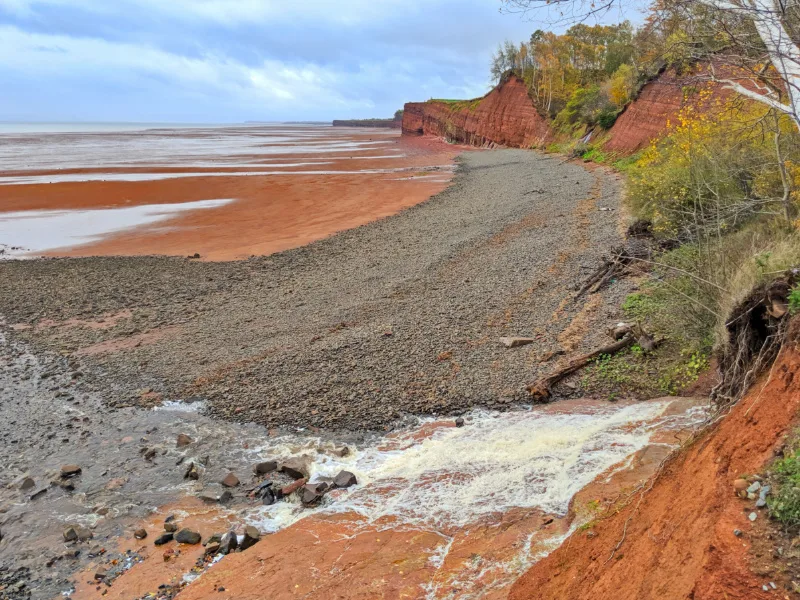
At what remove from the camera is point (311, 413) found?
319 inches

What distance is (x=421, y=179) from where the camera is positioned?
36.3 meters

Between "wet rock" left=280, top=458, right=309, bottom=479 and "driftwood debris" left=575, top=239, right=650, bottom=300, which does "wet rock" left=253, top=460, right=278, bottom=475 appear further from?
"driftwood debris" left=575, top=239, right=650, bottom=300

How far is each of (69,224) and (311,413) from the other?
20822mm

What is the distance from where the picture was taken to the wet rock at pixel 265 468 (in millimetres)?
6812

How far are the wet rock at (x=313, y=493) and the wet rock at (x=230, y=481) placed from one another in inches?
35.5

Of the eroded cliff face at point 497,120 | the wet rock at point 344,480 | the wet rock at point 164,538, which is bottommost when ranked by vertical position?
the wet rock at point 164,538

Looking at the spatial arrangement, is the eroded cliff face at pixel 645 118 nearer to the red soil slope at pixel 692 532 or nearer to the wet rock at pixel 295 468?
the red soil slope at pixel 692 532

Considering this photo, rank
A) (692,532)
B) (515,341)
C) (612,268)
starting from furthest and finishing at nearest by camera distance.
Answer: (612,268) → (515,341) → (692,532)

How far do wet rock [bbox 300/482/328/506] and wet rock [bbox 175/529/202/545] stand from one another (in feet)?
3.68

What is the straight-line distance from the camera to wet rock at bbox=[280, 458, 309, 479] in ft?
22.0

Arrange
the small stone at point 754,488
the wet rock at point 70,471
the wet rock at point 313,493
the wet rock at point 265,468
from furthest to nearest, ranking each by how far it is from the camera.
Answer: the wet rock at point 70,471
the wet rock at point 265,468
the wet rock at point 313,493
the small stone at point 754,488

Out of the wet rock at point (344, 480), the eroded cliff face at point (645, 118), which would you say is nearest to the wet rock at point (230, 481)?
the wet rock at point (344, 480)

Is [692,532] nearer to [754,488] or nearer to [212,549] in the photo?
[754,488]

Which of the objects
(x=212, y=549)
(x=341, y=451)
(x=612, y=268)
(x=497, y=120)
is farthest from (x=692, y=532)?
(x=497, y=120)
